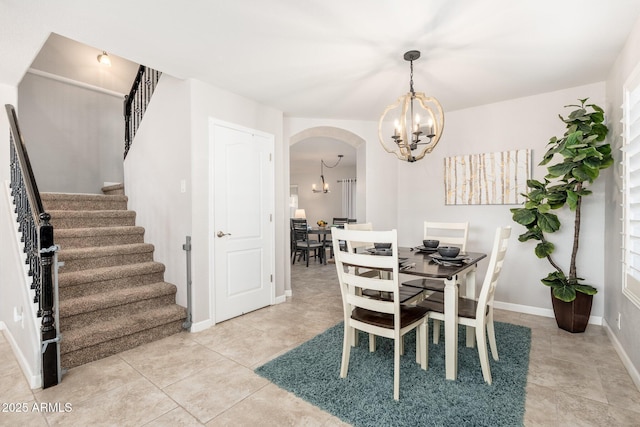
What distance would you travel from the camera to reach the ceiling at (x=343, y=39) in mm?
1988

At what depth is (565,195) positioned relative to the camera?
9.66ft

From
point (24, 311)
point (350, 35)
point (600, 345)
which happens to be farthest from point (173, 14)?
point (600, 345)

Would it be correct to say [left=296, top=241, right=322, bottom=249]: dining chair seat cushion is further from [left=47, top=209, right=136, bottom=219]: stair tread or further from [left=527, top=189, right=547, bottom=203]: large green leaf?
[left=527, top=189, right=547, bottom=203]: large green leaf

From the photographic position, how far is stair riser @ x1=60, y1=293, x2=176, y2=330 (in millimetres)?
2514

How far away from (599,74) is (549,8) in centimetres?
156

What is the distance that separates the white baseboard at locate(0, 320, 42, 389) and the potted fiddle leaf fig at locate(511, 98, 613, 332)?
4.10 m

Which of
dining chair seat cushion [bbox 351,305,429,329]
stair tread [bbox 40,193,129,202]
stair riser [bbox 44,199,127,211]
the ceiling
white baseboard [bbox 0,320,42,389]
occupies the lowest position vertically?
white baseboard [bbox 0,320,42,389]

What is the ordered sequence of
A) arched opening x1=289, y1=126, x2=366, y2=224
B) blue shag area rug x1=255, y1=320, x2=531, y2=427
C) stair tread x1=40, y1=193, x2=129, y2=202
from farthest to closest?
arched opening x1=289, y1=126, x2=366, y2=224 → stair tread x1=40, y1=193, x2=129, y2=202 → blue shag area rug x1=255, y1=320, x2=531, y2=427

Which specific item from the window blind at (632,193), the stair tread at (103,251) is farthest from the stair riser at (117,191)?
the window blind at (632,193)

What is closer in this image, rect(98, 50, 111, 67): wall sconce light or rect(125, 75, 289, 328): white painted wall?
rect(125, 75, 289, 328): white painted wall

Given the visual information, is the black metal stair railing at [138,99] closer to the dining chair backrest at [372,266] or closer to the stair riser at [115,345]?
the stair riser at [115,345]

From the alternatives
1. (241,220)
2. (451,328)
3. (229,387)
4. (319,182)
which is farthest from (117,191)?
(319,182)

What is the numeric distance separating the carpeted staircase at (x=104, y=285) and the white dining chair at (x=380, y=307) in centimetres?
179

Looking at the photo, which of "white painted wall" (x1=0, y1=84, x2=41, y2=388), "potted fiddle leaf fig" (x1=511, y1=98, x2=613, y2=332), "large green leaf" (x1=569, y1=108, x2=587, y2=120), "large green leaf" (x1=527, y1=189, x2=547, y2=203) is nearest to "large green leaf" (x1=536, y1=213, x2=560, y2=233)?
"potted fiddle leaf fig" (x1=511, y1=98, x2=613, y2=332)
